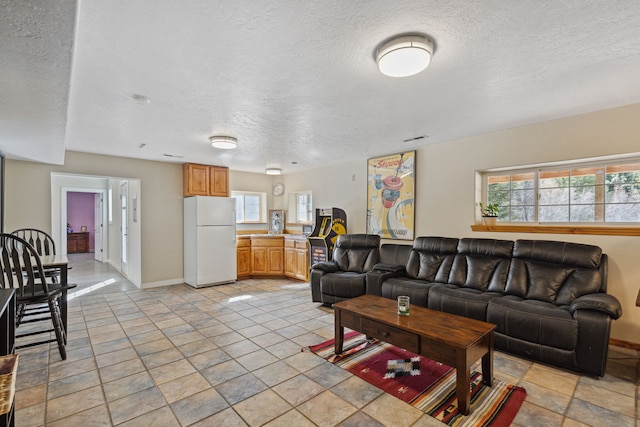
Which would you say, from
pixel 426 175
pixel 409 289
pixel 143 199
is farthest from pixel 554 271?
pixel 143 199

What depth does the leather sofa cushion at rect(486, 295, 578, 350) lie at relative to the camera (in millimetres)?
2420

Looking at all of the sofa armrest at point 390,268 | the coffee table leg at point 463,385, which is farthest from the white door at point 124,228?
the coffee table leg at point 463,385

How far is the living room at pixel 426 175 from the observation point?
9.52 feet

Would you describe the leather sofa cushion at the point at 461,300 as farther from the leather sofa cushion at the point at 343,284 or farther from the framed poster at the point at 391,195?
the framed poster at the point at 391,195

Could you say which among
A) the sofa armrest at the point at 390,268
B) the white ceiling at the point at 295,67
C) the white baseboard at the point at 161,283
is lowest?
the white baseboard at the point at 161,283

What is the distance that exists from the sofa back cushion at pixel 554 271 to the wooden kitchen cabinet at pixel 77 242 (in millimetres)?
12145

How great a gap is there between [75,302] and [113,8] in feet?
15.2

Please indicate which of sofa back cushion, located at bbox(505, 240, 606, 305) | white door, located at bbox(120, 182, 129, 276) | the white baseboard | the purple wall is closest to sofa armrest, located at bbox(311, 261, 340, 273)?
sofa back cushion, located at bbox(505, 240, 606, 305)

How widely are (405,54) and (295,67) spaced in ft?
2.52

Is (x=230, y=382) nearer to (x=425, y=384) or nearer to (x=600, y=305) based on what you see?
(x=425, y=384)

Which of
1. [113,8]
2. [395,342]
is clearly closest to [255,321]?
[395,342]

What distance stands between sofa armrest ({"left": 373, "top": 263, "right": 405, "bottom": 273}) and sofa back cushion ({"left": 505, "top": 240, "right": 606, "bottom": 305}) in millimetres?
1250

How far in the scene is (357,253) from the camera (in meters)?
4.65

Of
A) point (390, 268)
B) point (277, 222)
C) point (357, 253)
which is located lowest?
point (390, 268)
